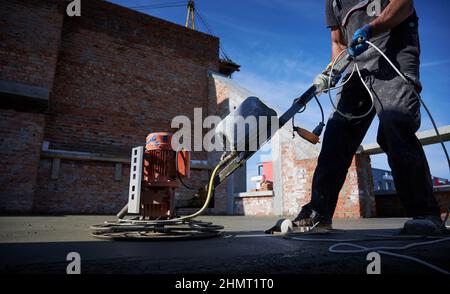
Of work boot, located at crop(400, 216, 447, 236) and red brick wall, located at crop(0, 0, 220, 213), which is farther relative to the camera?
red brick wall, located at crop(0, 0, 220, 213)

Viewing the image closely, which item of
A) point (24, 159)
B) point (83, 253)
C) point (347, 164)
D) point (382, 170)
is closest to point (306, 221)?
point (347, 164)

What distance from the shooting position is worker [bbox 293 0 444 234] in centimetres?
170

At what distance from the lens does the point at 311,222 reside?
6.77 feet

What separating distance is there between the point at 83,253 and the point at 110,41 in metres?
9.28

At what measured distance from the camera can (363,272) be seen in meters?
0.81

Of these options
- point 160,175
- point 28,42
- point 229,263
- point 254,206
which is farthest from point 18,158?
point 229,263

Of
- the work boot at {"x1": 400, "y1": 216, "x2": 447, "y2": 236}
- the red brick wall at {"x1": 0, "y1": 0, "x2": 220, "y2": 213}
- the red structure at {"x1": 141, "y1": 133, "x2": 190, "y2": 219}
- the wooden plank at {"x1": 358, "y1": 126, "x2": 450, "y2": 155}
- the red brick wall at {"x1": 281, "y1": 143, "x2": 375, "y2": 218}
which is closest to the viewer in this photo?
the work boot at {"x1": 400, "y1": 216, "x2": 447, "y2": 236}

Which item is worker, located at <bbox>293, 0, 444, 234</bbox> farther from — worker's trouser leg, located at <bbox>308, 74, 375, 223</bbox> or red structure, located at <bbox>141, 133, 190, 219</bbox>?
red structure, located at <bbox>141, 133, 190, 219</bbox>

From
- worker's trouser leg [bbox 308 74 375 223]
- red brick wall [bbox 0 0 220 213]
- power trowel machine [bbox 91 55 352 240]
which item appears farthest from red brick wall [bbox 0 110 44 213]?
worker's trouser leg [bbox 308 74 375 223]

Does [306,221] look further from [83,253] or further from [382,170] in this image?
[382,170]

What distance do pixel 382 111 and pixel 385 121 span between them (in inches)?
3.0

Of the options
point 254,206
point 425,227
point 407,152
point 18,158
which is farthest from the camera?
point 254,206

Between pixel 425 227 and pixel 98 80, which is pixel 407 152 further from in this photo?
pixel 98 80

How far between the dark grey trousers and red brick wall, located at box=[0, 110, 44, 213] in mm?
6384
